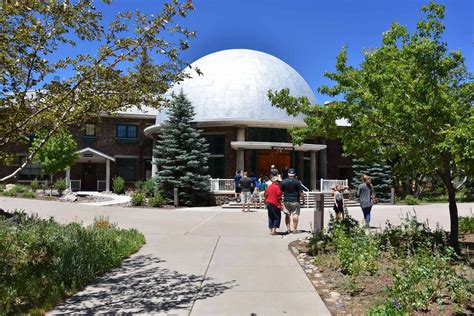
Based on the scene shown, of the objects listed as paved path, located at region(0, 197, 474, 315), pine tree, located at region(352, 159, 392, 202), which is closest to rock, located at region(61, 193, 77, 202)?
paved path, located at region(0, 197, 474, 315)

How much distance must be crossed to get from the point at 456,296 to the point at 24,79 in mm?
6442

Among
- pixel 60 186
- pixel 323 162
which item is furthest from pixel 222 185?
pixel 60 186

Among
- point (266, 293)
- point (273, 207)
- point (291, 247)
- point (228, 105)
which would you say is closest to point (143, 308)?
point (266, 293)

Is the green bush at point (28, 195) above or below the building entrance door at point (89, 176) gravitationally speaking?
below

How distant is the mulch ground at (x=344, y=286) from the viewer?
5.05 m

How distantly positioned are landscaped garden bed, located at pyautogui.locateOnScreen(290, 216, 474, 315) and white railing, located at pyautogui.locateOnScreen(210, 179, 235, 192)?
1693 cm

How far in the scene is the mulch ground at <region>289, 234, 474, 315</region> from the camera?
16.6 ft

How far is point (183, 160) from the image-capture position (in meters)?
24.1

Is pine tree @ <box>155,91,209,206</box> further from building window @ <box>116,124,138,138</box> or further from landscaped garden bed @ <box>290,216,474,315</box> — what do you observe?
Result: landscaped garden bed @ <box>290,216,474,315</box>

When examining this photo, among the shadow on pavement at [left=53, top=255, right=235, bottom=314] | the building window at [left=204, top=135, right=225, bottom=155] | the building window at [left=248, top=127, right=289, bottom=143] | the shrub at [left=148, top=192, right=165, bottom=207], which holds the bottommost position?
the shadow on pavement at [left=53, top=255, right=235, bottom=314]

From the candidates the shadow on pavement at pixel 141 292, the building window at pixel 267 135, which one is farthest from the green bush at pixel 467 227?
the building window at pixel 267 135

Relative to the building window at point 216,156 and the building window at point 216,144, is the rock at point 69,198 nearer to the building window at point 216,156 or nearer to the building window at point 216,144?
the building window at point 216,156

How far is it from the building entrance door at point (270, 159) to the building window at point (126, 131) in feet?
44.2

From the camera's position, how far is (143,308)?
5215 millimetres
